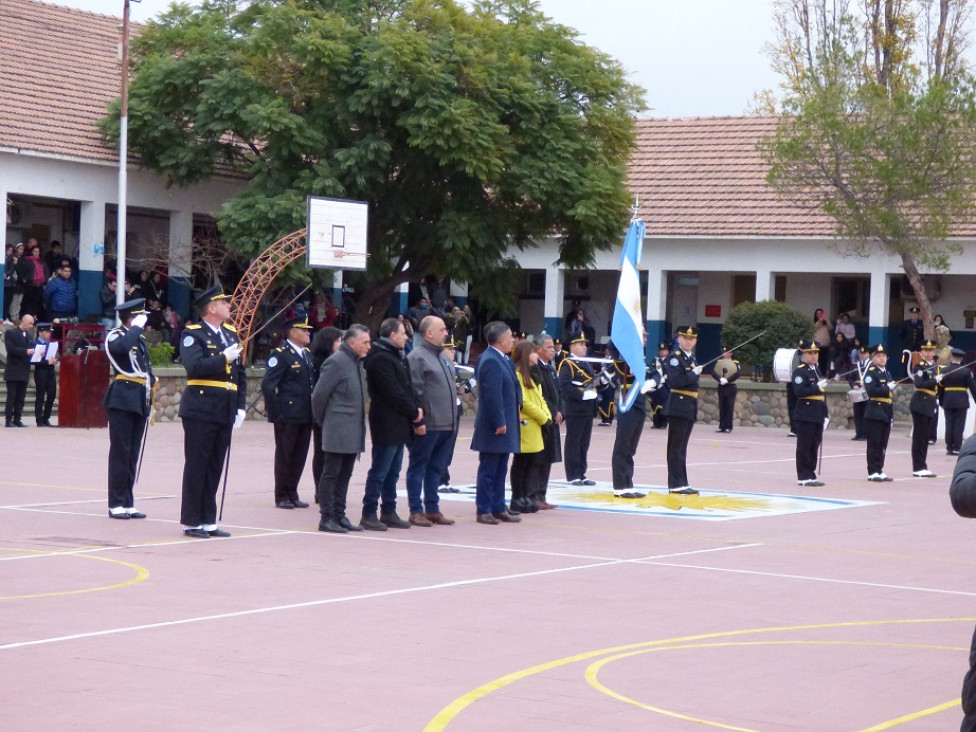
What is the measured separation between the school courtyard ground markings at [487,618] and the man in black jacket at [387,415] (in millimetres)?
383

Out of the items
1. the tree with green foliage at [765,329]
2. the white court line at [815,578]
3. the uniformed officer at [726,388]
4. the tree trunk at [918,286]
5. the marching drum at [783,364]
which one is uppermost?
the tree trunk at [918,286]

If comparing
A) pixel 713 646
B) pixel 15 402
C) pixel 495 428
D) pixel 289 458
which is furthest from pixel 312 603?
pixel 15 402

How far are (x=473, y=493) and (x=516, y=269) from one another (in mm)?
17628

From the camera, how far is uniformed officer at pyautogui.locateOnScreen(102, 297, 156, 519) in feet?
46.4

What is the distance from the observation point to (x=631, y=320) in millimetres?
17656

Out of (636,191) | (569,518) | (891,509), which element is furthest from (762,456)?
(636,191)

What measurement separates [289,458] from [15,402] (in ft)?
39.9

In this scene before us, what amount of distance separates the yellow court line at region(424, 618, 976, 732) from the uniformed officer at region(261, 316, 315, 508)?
23.4ft

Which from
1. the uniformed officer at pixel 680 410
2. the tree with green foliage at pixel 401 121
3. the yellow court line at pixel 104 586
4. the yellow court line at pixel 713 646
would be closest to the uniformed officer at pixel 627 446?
the uniformed officer at pixel 680 410

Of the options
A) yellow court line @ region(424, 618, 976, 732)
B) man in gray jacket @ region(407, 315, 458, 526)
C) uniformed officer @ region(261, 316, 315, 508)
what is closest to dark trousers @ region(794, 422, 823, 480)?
man in gray jacket @ region(407, 315, 458, 526)

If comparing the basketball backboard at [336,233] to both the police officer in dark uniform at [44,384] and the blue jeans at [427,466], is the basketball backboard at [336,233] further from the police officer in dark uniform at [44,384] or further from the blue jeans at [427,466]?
the blue jeans at [427,466]

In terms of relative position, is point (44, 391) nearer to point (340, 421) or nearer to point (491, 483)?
point (491, 483)

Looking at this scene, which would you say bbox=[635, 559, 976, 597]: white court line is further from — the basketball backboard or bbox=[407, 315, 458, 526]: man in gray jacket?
the basketball backboard

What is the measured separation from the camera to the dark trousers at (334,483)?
13672mm
